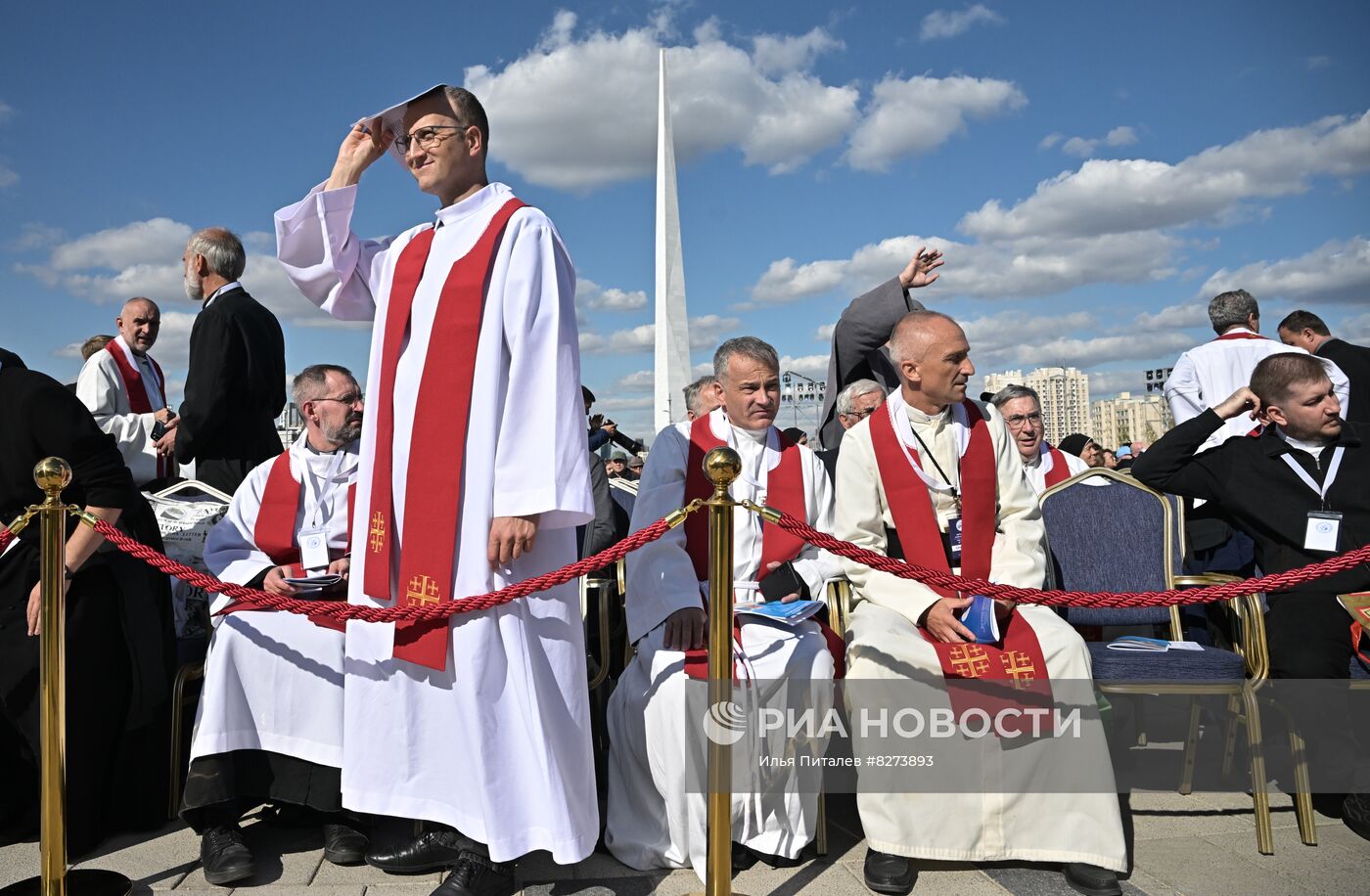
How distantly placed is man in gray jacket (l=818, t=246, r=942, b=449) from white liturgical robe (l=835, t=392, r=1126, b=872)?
1304 millimetres

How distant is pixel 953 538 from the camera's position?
149 inches

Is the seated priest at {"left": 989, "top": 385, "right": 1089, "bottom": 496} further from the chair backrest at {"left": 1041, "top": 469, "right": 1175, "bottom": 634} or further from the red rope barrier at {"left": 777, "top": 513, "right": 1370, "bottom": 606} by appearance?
the red rope barrier at {"left": 777, "top": 513, "right": 1370, "bottom": 606}

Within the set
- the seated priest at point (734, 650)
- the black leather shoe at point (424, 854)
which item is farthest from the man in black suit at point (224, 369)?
the black leather shoe at point (424, 854)

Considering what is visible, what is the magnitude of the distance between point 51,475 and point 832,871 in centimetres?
261

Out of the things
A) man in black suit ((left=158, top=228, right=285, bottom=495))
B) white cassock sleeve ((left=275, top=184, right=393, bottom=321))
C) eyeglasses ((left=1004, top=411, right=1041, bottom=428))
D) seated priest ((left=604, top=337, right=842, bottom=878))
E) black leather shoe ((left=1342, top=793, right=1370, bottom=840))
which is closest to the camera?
white cassock sleeve ((left=275, top=184, right=393, bottom=321))

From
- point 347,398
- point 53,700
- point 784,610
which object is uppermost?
point 347,398

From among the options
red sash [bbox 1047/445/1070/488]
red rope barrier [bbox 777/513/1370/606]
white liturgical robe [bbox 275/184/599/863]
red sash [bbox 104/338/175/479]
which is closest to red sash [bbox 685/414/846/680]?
red rope barrier [bbox 777/513/1370/606]

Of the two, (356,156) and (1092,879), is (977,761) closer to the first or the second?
(1092,879)

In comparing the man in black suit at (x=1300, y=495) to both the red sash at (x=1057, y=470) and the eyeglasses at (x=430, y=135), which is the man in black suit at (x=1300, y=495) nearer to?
the red sash at (x=1057, y=470)

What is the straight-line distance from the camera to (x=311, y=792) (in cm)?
344

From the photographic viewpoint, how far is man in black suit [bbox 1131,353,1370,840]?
12.1ft

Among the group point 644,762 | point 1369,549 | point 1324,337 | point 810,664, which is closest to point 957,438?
point 810,664

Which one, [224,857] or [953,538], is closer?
[224,857]

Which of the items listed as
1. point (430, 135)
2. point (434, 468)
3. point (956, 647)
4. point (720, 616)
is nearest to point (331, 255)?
point (430, 135)
